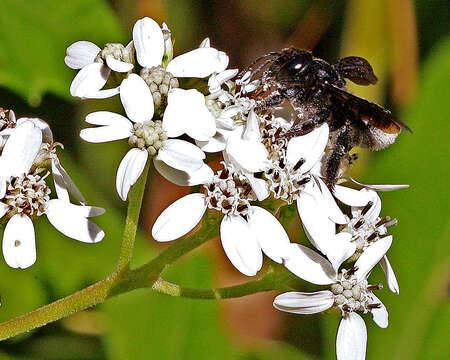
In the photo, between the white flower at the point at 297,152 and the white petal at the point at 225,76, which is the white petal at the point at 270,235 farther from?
the white petal at the point at 225,76

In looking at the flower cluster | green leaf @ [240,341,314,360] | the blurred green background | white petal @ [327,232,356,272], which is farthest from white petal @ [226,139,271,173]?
green leaf @ [240,341,314,360]

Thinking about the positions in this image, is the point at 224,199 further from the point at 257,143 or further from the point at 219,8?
the point at 219,8

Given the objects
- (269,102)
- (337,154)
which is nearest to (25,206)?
(269,102)

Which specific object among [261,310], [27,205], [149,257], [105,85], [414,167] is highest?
[105,85]

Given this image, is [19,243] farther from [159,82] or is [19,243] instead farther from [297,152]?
[297,152]

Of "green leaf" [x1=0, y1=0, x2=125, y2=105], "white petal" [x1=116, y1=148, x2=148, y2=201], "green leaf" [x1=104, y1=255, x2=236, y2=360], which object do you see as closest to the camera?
"white petal" [x1=116, y1=148, x2=148, y2=201]

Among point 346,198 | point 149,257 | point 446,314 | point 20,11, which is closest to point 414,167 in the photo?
point 446,314

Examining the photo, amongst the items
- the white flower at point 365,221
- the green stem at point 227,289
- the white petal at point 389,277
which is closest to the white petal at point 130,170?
the green stem at point 227,289

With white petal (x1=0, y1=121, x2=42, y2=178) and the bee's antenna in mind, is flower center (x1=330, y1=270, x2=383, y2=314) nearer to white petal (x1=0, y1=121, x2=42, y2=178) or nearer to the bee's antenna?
the bee's antenna
